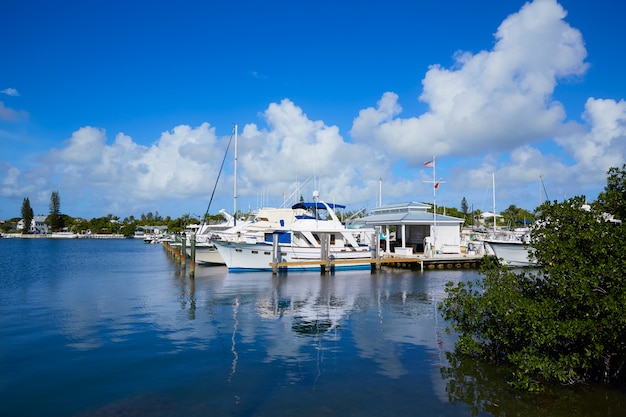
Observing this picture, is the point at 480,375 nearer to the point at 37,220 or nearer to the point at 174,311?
the point at 174,311

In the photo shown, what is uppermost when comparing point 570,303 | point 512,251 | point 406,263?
point 570,303

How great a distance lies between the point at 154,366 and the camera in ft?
40.3

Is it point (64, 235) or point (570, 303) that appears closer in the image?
point (570, 303)

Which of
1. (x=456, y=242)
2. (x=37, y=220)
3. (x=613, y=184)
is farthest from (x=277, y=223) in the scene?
(x=37, y=220)

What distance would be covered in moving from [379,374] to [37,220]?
20381 cm

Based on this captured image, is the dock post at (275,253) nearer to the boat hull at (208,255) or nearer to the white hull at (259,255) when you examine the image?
the white hull at (259,255)

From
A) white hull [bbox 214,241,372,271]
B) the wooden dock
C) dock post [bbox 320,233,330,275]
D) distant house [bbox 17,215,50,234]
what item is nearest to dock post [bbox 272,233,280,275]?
the wooden dock

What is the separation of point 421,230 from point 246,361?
120ft

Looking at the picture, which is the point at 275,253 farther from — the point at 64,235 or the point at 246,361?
the point at 64,235

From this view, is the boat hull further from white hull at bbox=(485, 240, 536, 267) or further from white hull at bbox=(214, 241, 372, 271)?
white hull at bbox=(485, 240, 536, 267)

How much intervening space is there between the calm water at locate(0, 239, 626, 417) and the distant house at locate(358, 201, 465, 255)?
58.5 ft

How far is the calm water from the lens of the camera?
9602 millimetres

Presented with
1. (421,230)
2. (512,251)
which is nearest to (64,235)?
(421,230)

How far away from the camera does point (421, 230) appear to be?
154 ft
